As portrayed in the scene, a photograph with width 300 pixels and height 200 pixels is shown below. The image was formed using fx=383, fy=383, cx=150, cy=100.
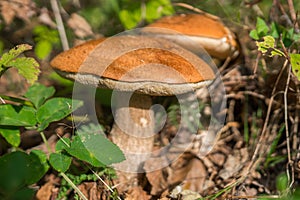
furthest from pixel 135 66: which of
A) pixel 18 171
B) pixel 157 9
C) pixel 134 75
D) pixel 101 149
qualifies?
pixel 157 9

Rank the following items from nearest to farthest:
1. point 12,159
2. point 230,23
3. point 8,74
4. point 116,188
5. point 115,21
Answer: point 12,159
point 116,188
point 230,23
point 8,74
point 115,21

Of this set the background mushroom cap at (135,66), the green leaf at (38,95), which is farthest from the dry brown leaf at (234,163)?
the green leaf at (38,95)

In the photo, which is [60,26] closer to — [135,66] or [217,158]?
[135,66]

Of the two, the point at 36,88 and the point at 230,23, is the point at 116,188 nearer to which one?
the point at 36,88

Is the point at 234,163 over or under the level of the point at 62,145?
under

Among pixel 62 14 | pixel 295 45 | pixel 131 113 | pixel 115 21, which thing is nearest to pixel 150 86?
pixel 131 113

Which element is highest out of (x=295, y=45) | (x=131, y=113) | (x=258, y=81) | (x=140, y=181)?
(x=295, y=45)

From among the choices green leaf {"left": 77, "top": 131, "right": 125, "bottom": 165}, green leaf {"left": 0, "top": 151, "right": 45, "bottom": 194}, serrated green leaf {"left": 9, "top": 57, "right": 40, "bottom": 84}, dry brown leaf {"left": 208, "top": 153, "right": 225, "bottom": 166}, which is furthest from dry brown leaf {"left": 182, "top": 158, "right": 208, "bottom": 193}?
serrated green leaf {"left": 9, "top": 57, "right": 40, "bottom": 84}
